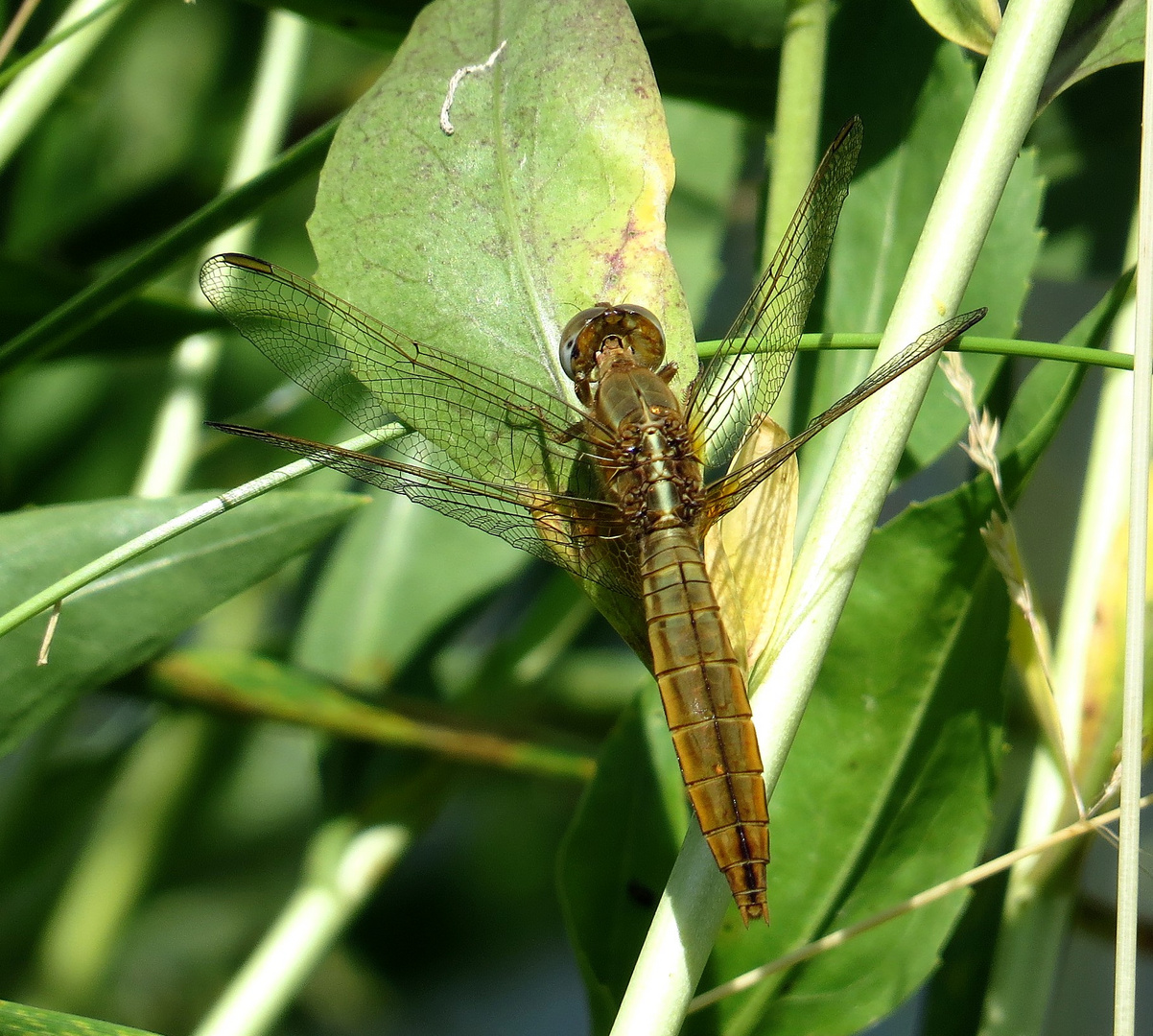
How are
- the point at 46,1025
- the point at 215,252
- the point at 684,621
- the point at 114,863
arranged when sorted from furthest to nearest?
the point at 114,863 < the point at 215,252 < the point at 684,621 < the point at 46,1025

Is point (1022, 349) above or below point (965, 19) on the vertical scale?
below

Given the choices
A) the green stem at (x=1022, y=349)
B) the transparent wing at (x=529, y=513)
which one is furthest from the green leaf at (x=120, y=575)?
the green stem at (x=1022, y=349)

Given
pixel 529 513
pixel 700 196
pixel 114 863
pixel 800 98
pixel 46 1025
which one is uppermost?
pixel 700 196

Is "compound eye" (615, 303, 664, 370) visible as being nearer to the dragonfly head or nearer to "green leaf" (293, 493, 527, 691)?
→ the dragonfly head

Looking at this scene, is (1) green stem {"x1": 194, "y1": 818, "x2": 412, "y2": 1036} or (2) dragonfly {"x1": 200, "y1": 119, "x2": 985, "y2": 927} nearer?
(2) dragonfly {"x1": 200, "y1": 119, "x2": 985, "y2": 927}

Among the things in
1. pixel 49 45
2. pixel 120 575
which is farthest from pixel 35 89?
pixel 120 575

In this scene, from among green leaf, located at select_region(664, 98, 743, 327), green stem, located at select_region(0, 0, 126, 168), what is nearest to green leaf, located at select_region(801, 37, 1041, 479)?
green leaf, located at select_region(664, 98, 743, 327)

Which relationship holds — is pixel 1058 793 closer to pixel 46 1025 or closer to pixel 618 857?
pixel 618 857
